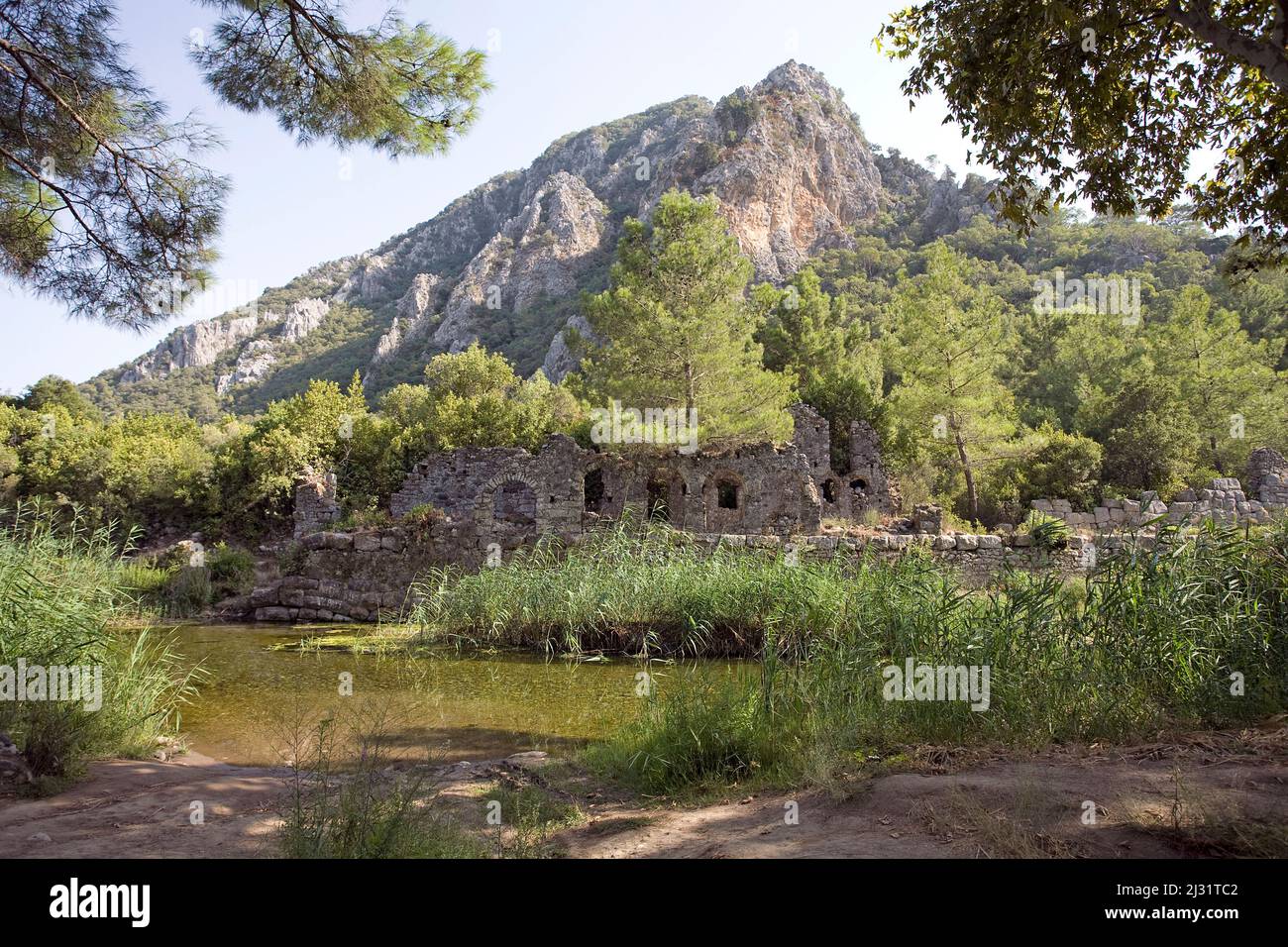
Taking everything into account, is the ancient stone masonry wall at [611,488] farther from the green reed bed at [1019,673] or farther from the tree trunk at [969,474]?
the green reed bed at [1019,673]

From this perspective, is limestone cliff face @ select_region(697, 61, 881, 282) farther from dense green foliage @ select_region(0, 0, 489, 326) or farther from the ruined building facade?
dense green foliage @ select_region(0, 0, 489, 326)

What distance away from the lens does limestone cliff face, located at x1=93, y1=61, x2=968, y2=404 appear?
205 ft

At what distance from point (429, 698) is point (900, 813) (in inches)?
213

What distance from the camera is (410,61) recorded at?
624cm

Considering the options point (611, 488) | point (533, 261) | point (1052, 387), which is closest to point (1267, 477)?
point (1052, 387)

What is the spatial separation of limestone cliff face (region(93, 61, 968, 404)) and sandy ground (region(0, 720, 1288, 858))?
163ft

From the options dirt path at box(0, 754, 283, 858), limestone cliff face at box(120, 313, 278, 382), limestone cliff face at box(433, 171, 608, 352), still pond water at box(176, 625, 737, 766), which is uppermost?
limestone cliff face at box(433, 171, 608, 352)

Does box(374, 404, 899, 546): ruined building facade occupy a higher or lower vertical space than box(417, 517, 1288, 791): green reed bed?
higher

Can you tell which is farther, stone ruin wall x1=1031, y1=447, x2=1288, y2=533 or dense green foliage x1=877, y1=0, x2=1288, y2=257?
stone ruin wall x1=1031, y1=447, x2=1288, y2=533

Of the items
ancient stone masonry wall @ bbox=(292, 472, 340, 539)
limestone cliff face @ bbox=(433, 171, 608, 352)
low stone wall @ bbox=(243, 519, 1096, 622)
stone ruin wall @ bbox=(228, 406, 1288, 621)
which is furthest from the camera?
limestone cliff face @ bbox=(433, 171, 608, 352)

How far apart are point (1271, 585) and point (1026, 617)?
5.77 ft

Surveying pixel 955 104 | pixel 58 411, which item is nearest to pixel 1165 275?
pixel 955 104

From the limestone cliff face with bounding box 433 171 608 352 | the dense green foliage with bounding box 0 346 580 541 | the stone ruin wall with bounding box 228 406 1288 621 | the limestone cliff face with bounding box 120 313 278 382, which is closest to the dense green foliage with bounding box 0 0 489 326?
the stone ruin wall with bounding box 228 406 1288 621
